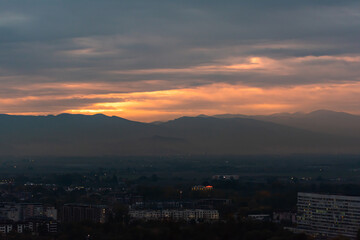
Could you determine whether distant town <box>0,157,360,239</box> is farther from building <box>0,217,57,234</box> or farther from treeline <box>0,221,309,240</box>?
treeline <box>0,221,309,240</box>

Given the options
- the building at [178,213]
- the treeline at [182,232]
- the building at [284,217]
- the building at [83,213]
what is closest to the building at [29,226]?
the building at [83,213]

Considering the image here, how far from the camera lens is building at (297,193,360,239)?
54.1 metres

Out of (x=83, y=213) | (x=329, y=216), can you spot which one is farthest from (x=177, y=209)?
(x=329, y=216)

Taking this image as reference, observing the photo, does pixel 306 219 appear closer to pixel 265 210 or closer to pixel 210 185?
pixel 265 210

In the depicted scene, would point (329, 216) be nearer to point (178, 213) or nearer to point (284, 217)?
point (284, 217)

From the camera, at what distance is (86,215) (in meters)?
66.6

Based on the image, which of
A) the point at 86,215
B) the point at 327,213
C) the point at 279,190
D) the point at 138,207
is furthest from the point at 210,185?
the point at 327,213

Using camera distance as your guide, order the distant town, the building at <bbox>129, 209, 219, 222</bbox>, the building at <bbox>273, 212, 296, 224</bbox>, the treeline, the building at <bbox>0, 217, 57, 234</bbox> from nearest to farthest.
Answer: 1. the treeline
2. the distant town
3. the building at <bbox>0, 217, 57, 234</bbox>
4. the building at <bbox>273, 212, 296, 224</bbox>
5. the building at <bbox>129, 209, 219, 222</bbox>

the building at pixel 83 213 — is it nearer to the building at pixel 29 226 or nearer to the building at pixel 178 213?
the building at pixel 178 213

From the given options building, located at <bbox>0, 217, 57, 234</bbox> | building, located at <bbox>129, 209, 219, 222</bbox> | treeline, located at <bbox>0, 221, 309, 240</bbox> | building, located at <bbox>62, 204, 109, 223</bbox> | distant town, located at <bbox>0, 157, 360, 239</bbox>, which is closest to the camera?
treeline, located at <bbox>0, 221, 309, 240</bbox>

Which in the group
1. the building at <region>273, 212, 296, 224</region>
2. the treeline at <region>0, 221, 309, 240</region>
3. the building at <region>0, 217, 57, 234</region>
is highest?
the treeline at <region>0, 221, 309, 240</region>

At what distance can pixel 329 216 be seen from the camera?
188ft

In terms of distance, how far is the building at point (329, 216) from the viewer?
178ft

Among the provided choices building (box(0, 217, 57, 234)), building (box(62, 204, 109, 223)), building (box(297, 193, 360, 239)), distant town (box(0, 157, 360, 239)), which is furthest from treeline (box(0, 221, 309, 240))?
building (box(62, 204, 109, 223))
